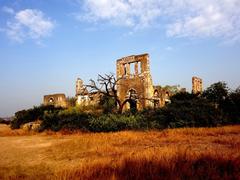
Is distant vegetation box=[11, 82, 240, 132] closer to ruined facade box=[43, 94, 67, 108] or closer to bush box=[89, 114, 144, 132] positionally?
bush box=[89, 114, 144, 132]

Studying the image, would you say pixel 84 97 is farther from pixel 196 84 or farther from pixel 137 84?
pixel 196 84

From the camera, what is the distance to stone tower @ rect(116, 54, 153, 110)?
25.4m

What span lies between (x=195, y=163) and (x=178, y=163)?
14.6 inches

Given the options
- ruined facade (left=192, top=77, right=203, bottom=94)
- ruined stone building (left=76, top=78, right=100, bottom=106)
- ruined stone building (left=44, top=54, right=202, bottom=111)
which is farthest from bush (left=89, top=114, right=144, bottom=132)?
ruined facade (left=192, top=77, right=203, bottom=94)

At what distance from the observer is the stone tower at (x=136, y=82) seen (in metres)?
25.4

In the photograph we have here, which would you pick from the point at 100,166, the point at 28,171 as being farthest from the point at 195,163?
the point at 28,171

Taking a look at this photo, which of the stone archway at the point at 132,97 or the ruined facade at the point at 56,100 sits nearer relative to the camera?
the stone archway at the point at 132,97

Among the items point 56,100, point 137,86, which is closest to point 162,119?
point 137,86

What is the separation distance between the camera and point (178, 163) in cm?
481

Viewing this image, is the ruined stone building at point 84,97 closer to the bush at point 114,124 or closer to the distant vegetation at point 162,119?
the distant vegetation at point 162,119

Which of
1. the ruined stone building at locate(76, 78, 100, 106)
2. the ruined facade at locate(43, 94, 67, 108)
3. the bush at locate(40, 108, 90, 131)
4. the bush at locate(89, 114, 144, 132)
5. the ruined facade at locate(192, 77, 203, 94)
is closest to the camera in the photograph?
the bush at locate(89, 114, 144, 132)

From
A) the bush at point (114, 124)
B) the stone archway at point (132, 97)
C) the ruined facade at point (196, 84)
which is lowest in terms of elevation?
the bush at point (114, 124)

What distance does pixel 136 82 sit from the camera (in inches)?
1040

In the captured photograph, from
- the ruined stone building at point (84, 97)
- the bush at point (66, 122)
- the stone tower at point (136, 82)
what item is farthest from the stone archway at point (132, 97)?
the bush at point (66, 122)
